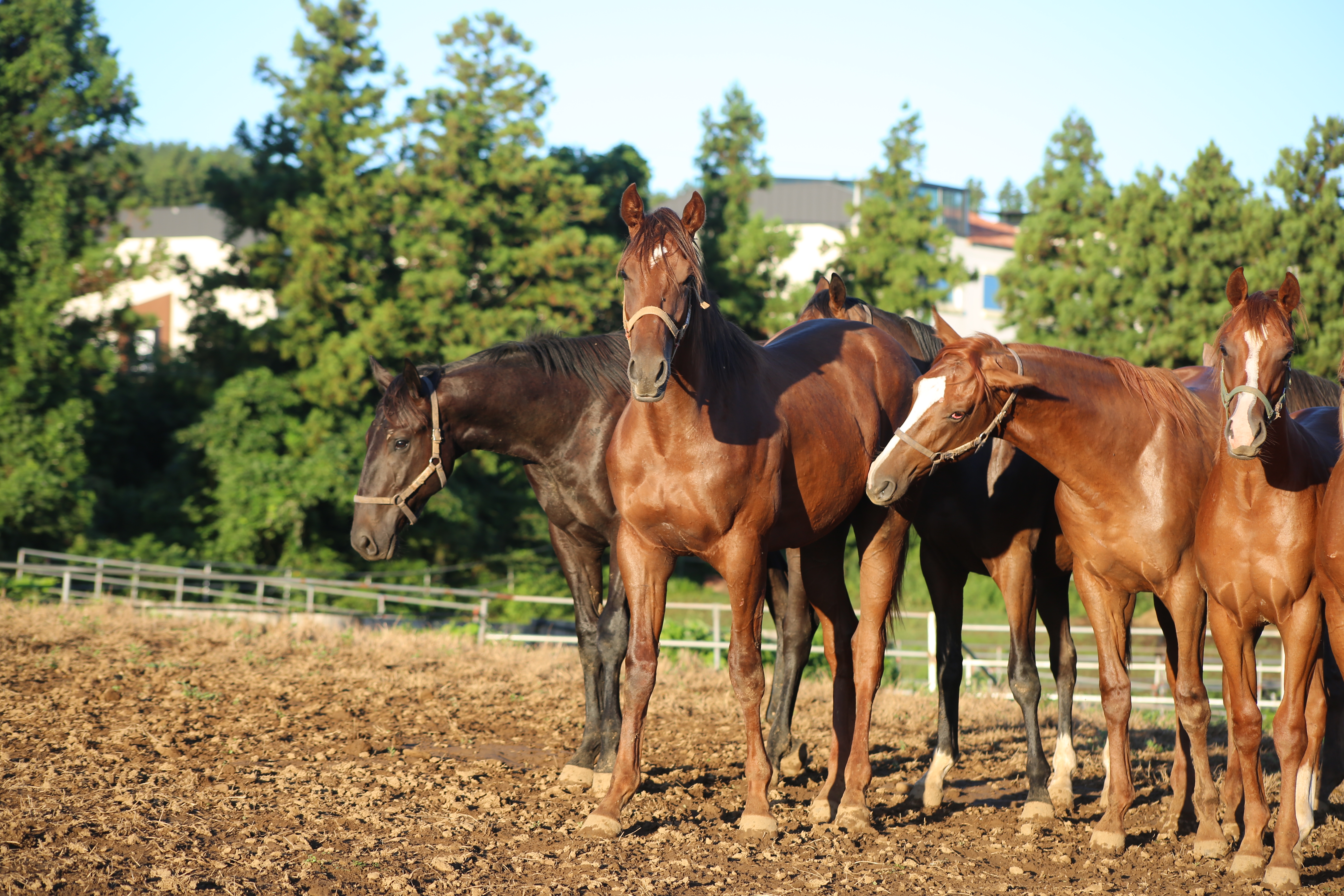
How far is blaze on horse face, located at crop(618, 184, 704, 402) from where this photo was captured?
4.44 meters

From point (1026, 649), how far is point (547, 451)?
3015mm

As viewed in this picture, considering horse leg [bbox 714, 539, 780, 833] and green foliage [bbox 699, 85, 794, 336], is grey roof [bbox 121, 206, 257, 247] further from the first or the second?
horse leg [bbox 714, 539, 780, 833]

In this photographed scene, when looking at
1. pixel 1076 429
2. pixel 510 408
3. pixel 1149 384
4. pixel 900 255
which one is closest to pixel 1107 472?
pixel 1076 429

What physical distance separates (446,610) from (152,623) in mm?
13846

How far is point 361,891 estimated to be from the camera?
4020 mm

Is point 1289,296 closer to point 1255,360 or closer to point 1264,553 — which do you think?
point 1255,360

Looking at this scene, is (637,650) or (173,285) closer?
(637,650)

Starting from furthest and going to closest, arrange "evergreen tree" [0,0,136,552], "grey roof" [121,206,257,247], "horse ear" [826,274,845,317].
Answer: "grey roof" [121,206,257,247] < "evergreen tree" [0,0,136,552] < "horse ear" [826,274,845,317]

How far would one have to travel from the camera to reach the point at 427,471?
6.45 meters

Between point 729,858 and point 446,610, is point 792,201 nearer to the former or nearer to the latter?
point 446,610

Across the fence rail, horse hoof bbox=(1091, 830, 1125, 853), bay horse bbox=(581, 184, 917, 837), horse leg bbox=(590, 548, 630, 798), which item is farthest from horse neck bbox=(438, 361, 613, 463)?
the fence rail

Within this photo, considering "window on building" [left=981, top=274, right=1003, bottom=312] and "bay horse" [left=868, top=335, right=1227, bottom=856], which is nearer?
"bay horse" [left=868, top=335, right=1227, bottom=856]

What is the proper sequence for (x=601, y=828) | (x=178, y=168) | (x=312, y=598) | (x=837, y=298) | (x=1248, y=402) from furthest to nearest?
(x=178, y=168) → (x=312, y=598) → (x=837, y=298) → (x=601, y=828) → (x=1248, y=402)

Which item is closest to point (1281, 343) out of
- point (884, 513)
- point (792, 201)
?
point (884, 513)
